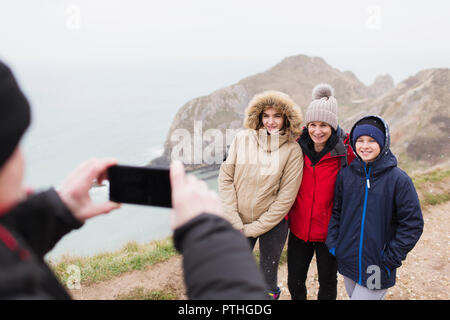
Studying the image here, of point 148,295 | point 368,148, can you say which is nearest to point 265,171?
point 368,148

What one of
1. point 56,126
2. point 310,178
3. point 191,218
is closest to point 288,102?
point 310,178

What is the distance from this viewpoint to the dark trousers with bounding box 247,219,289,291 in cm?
366

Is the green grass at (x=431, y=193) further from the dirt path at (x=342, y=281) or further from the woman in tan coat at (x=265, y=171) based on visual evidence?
the woman in tan coat at (x=265, y=171)

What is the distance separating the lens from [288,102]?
137 inches

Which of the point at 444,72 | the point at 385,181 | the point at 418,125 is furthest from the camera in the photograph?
the point at 444,72

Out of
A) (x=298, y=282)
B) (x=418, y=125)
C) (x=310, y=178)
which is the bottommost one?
(x=418, y=125)

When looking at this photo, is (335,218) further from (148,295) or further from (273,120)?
(148,295)

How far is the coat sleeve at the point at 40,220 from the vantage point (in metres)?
0.90

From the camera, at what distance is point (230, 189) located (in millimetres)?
3645

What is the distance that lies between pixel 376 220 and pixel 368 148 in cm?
74

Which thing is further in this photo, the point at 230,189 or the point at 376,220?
the point at 230,189

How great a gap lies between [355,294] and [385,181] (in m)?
1.30

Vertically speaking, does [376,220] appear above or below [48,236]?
below

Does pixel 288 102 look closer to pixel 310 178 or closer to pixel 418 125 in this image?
A: pixel 310 178
